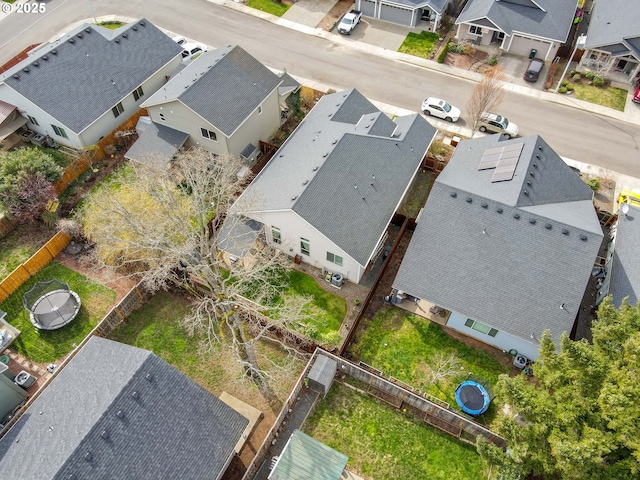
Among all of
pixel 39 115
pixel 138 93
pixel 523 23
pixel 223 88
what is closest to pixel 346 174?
pixel 223 88

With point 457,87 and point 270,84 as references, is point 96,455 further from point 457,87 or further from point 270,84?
point 457,87

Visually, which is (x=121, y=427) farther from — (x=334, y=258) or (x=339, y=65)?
(x=339, y=65)

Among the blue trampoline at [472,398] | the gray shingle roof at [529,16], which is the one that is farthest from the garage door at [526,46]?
the blue trampoline at [472,398]

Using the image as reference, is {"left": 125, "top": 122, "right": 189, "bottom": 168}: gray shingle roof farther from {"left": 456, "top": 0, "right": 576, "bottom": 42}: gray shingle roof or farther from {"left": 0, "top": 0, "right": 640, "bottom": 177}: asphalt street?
{"left": 456, "top": 0, "right": 576, "bottom": 42}: gray shingle roof

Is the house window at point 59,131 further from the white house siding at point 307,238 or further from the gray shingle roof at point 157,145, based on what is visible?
the white house siding at point 307,238

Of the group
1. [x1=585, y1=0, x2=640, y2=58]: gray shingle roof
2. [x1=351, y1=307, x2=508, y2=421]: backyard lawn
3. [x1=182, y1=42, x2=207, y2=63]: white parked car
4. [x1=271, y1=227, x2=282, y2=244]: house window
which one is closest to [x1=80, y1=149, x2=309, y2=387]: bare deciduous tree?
[x1=271, y1=227, x2=282, y2=244]: house window

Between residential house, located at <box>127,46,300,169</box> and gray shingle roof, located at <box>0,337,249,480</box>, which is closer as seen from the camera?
gray shingle roof, located at <box>0,337,249,480</box>

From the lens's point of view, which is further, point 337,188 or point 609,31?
point 609,31

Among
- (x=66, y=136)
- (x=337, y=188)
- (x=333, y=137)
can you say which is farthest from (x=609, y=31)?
(x=66, y=136)
